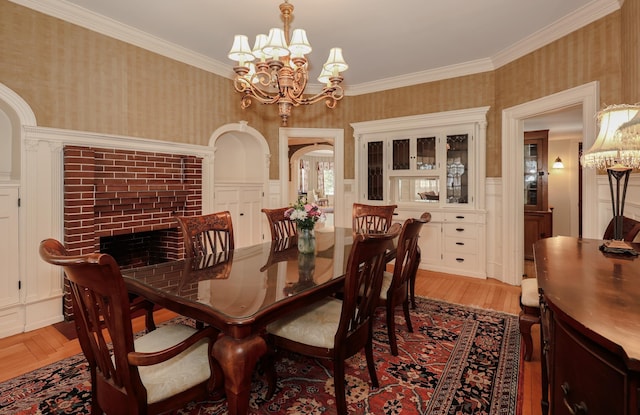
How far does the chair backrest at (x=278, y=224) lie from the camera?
2986mm

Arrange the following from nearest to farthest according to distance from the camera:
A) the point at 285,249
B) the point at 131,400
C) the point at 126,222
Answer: the point at 131,400, the point at 285,249, the point at 126,222

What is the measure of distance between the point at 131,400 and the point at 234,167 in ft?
13.6

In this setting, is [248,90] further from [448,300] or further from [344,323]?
[448,300]

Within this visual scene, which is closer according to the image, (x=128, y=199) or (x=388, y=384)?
(x=388, y=384)

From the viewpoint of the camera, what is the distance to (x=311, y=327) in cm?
169

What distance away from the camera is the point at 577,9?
2986mm

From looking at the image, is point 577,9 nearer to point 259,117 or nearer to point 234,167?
point 259,117

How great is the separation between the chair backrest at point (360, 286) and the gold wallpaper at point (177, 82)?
2369 millimetres

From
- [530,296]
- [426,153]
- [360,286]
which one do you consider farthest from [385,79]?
[360,286]

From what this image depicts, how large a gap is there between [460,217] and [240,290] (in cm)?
370

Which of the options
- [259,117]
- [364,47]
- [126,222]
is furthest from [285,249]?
[259,117]

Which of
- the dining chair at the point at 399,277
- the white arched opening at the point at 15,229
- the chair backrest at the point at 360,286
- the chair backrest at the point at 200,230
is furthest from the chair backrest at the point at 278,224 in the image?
the white arched opening at the point at 15,229

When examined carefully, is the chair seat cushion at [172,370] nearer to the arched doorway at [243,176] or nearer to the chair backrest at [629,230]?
the chair backrest at [629,230]

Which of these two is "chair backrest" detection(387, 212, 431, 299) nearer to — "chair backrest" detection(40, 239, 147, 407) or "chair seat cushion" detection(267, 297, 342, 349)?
"chair seat cushion" detection(267, 297, 342, 349)
